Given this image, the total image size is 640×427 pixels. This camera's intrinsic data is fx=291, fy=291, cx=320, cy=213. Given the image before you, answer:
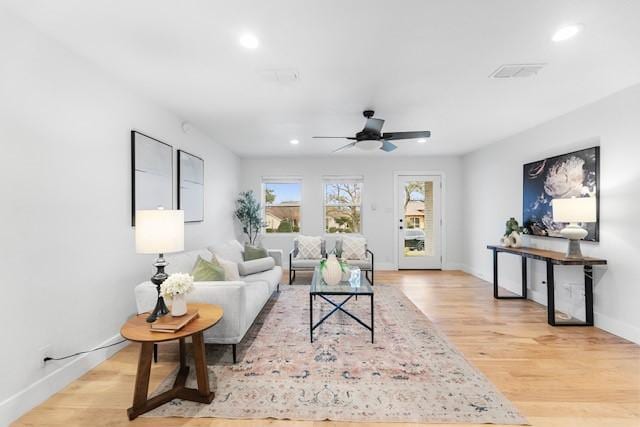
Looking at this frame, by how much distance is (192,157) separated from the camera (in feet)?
13.4

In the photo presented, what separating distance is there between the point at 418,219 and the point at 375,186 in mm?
1199

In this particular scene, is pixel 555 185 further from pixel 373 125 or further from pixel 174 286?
pixel 174 286

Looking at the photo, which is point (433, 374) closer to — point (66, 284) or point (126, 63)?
point (66, 284)

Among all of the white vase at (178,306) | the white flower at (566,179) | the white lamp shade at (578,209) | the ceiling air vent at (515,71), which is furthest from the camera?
the white flower at (566,179)

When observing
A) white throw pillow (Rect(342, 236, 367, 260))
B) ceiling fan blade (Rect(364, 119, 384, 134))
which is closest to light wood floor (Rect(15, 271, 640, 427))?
white throw pillow (Rect(342, 236, 367, 260))

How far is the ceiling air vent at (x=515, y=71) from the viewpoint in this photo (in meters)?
2.44

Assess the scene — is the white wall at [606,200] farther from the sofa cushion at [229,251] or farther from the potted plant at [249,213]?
the potted plant at [249,213]

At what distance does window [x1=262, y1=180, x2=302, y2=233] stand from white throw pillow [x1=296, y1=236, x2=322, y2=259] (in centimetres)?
113

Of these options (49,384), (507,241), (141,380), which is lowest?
(49,384)

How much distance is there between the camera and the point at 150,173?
3119 millimetres

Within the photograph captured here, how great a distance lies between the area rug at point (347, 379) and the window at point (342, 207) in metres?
3.33

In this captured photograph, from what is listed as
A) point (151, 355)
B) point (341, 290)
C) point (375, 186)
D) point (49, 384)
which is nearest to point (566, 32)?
point (341, 290)

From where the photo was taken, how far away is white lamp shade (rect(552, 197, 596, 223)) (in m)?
3.12

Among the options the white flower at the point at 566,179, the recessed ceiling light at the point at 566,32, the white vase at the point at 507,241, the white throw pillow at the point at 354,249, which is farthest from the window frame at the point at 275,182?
the recessed ceiling light at the point at 566,32
